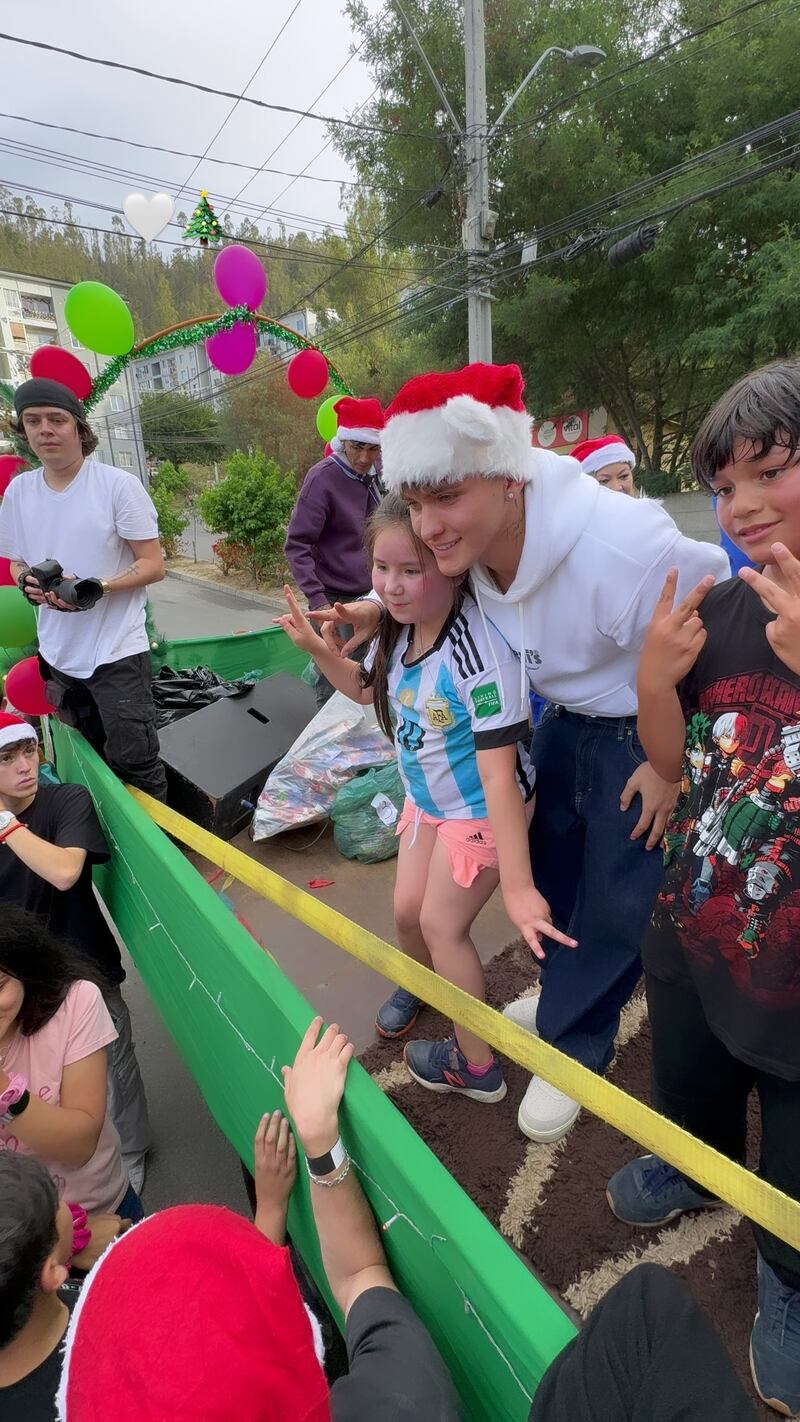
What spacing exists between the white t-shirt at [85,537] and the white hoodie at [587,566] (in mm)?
1638

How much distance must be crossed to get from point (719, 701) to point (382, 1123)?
0.76 meters

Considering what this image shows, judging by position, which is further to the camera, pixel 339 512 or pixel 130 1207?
pixel 339 512

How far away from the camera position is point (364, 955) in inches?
58.7

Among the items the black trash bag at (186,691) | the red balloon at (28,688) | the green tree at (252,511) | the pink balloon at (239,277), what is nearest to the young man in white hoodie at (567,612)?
the red balloon at (28,688)

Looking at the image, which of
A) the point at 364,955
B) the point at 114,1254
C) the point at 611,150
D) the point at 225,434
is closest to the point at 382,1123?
the point at 114,1254

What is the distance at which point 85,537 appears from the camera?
246cm

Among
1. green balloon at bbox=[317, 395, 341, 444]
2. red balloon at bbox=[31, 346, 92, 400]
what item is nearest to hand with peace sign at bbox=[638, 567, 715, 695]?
red balloon at bbox=[31, 346, 92, 400]

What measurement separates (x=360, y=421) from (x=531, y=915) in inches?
109

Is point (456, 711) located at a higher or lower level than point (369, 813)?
higher

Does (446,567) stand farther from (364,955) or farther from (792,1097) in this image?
(792,1097)

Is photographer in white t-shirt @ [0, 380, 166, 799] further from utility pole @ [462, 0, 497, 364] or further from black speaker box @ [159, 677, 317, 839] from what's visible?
utility pole @ [462, 0, 497, 364]

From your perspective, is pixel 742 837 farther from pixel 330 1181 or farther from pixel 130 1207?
pixel 130 1207

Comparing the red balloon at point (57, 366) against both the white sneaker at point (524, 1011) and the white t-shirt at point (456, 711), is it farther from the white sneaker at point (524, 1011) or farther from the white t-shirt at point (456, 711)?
the white sneaker at point (524, 1011)

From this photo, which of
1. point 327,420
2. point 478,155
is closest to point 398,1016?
point 327,420
